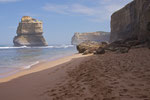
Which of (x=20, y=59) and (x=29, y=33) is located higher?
(x=29, y=33)

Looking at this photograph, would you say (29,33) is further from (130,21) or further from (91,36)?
(91,36)

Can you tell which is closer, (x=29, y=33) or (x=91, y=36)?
(x=29, y=33)

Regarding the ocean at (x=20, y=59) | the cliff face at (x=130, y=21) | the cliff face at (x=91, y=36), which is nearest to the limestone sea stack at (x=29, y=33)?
the cliff face at (x=130, y=21)

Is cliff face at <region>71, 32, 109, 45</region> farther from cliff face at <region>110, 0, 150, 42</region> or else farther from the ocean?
the ocean

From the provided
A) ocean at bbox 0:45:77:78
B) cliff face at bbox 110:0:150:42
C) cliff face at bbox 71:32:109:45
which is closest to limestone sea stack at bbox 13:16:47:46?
cliff face at bbox 110:0:150:42

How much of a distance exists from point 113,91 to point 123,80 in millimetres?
906

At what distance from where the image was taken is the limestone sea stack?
79500mm

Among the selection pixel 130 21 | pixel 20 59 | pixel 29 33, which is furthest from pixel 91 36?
pixel 20 59

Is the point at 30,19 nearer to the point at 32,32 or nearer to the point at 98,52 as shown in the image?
the point at 32,32

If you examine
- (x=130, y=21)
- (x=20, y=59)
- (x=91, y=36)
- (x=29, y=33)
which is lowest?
(x=20, y=59)

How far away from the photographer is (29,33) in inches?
3228

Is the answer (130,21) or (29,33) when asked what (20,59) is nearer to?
A: (130,21)

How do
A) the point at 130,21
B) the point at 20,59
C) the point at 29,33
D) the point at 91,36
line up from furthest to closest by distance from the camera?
the point at 91,36 → the point at 29,33 → the point at 130,21 → the point at 20,59

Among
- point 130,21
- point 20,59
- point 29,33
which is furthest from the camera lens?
point 29,33
